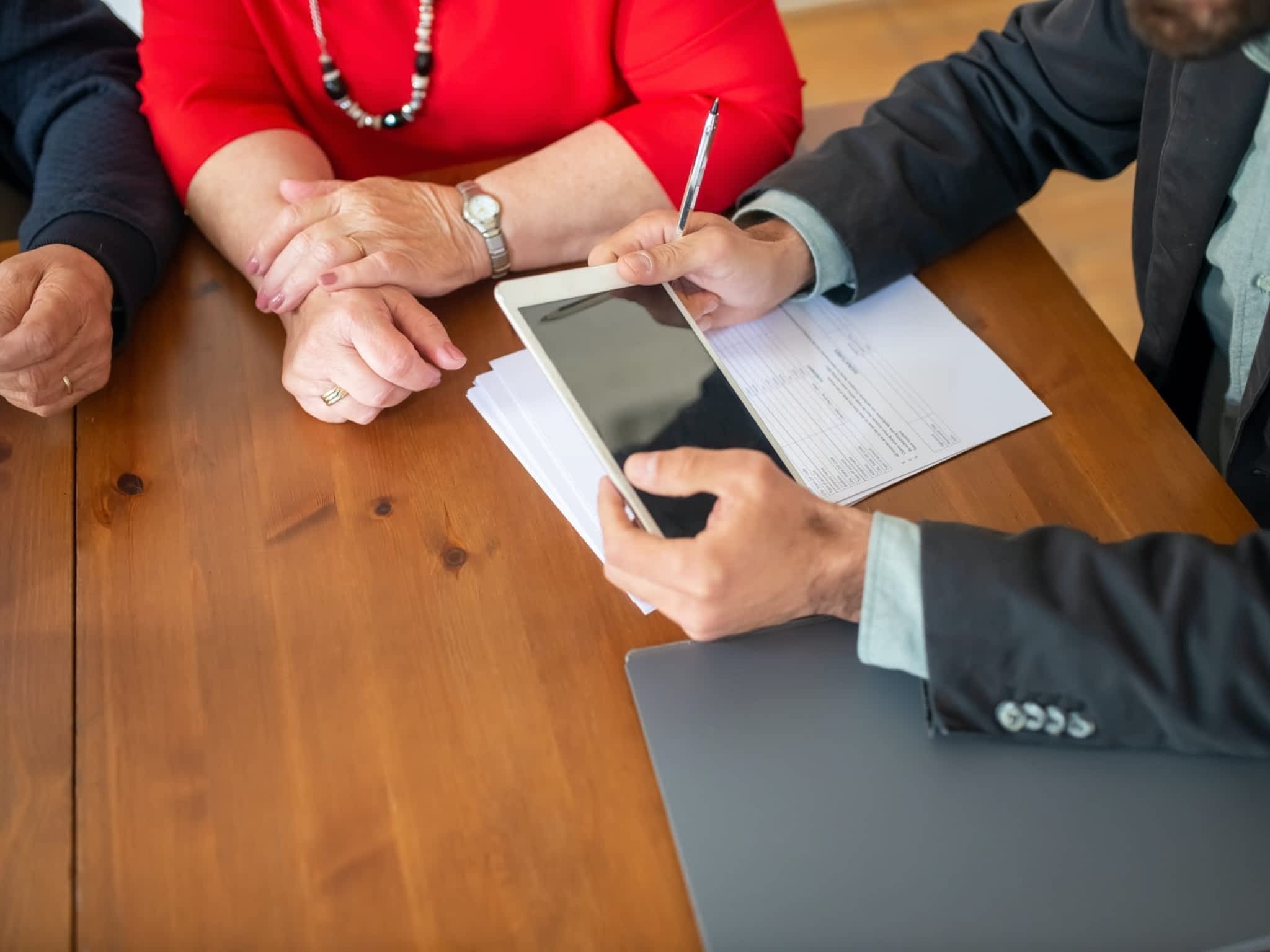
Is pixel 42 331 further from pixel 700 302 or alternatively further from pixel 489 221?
pixel 700 302

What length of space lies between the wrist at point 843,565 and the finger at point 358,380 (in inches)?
16.2

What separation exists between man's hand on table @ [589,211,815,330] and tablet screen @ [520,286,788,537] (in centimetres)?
5

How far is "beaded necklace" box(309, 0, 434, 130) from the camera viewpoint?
1052 millimetres

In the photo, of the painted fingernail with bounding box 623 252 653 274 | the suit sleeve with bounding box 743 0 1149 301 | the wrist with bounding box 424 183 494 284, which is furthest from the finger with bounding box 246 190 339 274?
the suit sleeve with bounding box 743 0 1149 301

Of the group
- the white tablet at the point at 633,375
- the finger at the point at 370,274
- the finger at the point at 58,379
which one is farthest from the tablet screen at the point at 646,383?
the finger at the point at 58,379

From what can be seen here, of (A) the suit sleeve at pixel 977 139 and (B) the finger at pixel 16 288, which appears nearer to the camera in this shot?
(B) the finger at pixel 16 288

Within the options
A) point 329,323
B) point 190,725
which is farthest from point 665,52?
point 190,725

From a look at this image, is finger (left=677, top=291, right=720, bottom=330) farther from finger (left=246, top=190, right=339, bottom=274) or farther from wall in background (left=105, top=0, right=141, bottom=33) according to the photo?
wall in background (left=105, top=0, right=141, bottom=33)

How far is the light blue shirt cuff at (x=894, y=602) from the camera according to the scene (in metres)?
0.69

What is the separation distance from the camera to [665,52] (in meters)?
1.10

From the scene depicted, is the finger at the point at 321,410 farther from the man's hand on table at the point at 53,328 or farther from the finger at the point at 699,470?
the finger at the point at 699,470

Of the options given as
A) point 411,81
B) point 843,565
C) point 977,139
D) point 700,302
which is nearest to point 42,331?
point 411,81

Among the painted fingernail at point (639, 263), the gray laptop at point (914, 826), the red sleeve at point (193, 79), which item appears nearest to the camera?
the gray laptop at point (914, 826)

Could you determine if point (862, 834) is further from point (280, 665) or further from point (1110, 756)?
point (280, 665)
